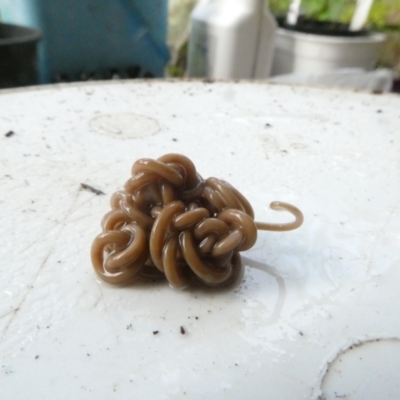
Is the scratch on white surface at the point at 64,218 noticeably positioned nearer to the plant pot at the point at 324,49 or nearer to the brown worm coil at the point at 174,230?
the brown worm coil at the point at 174,230

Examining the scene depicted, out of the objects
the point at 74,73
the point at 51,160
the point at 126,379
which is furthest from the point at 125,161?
the point at 74,73

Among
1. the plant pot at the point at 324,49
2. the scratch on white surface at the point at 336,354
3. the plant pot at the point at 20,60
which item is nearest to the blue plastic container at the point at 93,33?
the plant pot at the point at 20,60

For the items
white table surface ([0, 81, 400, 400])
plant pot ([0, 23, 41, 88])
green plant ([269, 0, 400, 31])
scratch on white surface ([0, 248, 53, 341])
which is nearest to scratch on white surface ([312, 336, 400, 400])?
white table surface ([0, 81, 400, 400])

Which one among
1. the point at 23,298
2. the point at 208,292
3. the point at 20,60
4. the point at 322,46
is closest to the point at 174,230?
the point at 208,292

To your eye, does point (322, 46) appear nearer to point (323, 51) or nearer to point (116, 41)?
point (323, 51)

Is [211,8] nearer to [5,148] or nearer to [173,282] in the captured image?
[5,148]
